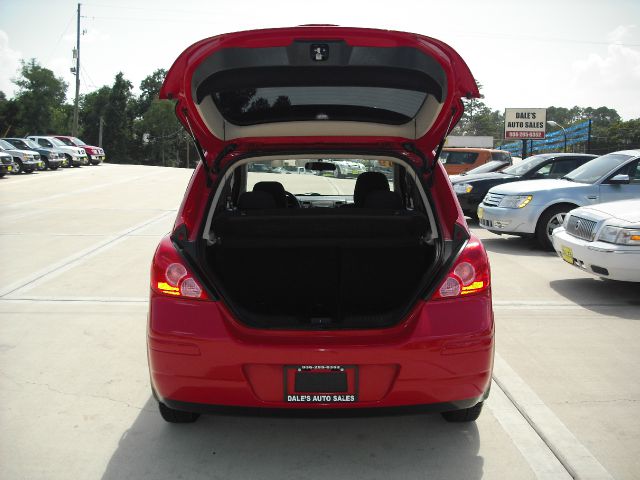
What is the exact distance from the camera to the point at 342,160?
4.58 meters

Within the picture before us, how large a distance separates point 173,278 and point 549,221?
7953mm

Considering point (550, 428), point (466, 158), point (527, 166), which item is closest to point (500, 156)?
point (466, 158)

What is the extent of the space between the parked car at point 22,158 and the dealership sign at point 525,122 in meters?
28.7

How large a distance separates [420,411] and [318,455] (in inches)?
23.3

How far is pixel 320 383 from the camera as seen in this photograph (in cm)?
305

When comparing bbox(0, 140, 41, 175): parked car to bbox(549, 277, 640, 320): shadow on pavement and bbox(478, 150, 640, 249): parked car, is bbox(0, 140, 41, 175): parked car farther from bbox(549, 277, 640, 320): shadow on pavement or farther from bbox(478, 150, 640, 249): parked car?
bbox(549, 277, 640, 320): shadow on pavement

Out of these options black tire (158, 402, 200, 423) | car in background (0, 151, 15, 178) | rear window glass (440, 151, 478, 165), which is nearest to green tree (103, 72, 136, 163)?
car in background (0, 151, 15, 178)

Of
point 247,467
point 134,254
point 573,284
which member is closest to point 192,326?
point 247,467

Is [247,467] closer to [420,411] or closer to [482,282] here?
[420,411]

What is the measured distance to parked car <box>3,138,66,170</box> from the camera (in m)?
33.5

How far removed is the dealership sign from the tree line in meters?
37.6

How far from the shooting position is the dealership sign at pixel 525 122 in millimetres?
44469

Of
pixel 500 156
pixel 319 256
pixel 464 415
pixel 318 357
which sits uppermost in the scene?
pixel 500 156

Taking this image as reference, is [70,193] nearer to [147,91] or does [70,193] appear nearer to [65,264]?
[65,264]
